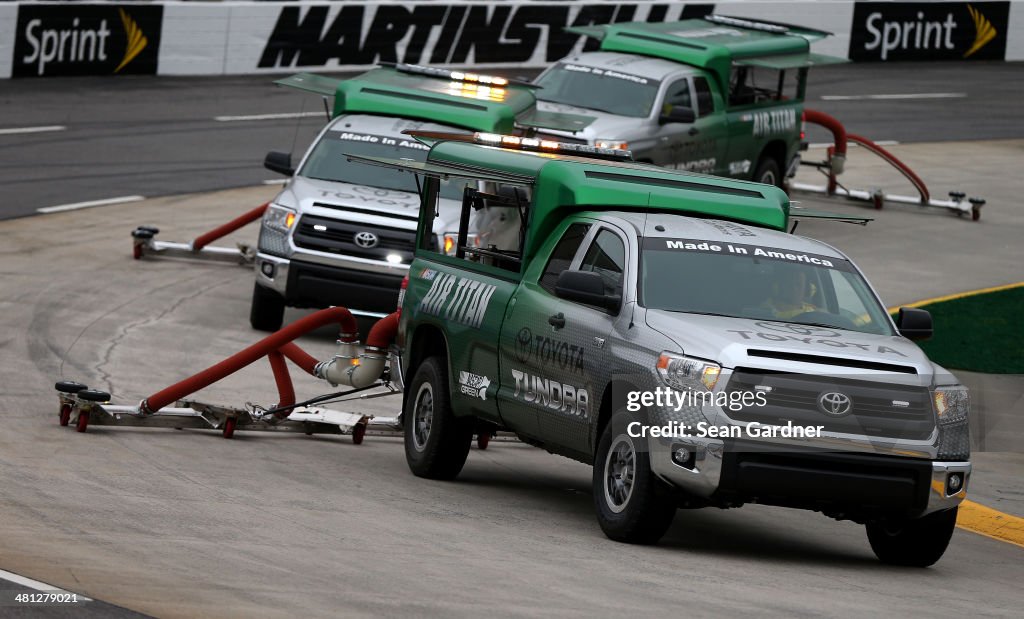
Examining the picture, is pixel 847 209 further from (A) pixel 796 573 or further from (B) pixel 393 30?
(A) pixel 796 573

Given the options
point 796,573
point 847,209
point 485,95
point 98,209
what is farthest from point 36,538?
point 847,209

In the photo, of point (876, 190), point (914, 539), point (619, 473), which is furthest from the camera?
point (876, 190)

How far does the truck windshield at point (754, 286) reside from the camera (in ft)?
35.7

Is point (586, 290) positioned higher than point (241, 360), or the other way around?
point (586, 290)

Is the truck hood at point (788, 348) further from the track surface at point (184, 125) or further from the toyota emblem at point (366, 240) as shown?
the track surface at point (184, 125)

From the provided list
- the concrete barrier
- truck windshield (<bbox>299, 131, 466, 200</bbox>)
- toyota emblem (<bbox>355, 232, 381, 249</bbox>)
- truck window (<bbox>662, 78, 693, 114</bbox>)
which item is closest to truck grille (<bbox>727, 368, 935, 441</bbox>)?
toyota emblem (<bbox>355, 232, 381, 249</bbox>)

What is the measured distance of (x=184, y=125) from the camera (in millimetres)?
29750

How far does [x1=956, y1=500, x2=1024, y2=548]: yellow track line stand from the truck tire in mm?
3290

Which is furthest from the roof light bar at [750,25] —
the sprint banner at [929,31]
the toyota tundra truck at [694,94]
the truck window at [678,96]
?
the sprint banner at [929,31]

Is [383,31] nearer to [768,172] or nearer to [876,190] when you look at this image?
[876,190]

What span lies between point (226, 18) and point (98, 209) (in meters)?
11.3

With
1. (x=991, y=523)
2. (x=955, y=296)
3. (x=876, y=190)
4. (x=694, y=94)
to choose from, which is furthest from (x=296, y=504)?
(x=876, y=190)

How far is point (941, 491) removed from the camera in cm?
1020

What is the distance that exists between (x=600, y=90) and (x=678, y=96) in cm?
98
